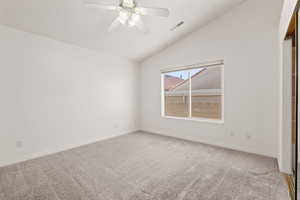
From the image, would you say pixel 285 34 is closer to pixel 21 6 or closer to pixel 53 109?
pixel 21 6

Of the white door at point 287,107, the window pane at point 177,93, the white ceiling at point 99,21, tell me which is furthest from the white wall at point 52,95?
the white door at point 287,107

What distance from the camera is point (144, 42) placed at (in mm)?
3729

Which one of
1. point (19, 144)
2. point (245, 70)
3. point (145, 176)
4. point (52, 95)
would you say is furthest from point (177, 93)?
point (19, 144)

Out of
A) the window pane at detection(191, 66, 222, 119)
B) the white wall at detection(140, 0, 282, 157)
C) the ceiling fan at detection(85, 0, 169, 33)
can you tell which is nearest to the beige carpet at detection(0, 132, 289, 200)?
the white wall at detection(140, 0, 282, 157)

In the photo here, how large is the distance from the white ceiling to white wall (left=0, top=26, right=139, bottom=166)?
1.04 ft

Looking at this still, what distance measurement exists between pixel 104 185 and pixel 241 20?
157 inches

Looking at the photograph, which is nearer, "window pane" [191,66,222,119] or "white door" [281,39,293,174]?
"white door" [281,39,293,174]

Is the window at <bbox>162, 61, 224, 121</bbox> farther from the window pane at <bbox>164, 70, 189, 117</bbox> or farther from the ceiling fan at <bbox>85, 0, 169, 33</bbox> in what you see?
the ceiling fan at <bbox>85, 0, 169, 33</bbox>

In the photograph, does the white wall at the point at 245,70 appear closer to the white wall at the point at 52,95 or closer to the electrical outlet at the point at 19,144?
the white wall at the point at 52,95

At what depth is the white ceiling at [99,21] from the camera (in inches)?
88.3

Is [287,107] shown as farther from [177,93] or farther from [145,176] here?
[177,93]

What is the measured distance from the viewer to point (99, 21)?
2711 mm

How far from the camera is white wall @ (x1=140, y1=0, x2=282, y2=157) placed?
2.65 meters

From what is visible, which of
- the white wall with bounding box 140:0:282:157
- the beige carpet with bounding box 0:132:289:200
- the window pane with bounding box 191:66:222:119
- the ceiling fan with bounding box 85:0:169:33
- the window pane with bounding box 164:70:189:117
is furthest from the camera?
the window pane with bounding box 164:70:189:117
